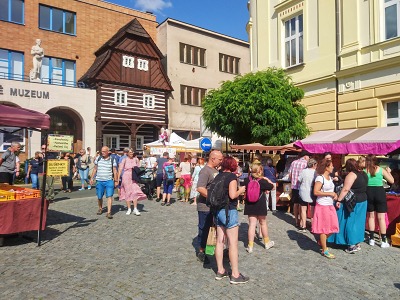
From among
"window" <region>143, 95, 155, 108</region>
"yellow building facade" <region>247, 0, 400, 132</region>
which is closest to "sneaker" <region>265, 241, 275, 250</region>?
"yellow building facade" <region>247, 0, 400, 132</region>

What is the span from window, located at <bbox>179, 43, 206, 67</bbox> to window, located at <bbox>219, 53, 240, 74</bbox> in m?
2.01

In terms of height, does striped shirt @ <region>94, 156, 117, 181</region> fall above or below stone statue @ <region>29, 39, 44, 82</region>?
below

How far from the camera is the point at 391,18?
1177cm

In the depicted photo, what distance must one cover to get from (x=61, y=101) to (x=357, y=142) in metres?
17.7

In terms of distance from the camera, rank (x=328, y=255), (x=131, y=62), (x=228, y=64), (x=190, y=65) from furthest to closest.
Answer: (x=228, y=64) < (x=190, y=65) < (x=131, y=62) < (x=328, y=255)

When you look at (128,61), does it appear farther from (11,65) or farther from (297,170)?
(297,170)

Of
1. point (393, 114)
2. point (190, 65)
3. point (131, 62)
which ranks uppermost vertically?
point (190, 65)

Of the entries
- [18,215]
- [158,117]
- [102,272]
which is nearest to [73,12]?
[158,117]

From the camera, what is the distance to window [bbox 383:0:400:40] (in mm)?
11531

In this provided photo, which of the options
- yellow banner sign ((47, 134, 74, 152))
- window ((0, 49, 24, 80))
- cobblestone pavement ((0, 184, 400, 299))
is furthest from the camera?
window ((0, 49, 24, 80))

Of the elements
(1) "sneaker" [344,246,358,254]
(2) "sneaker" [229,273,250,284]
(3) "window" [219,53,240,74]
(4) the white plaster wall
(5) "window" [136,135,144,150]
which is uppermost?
(3) "window" [219,53,240,74]

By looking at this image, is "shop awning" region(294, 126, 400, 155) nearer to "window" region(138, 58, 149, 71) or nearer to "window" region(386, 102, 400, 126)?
"window" region(386, 102, 400, 126)

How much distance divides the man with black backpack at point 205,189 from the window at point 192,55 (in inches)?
957

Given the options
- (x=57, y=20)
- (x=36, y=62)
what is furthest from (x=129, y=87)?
(x=57, y=20)
